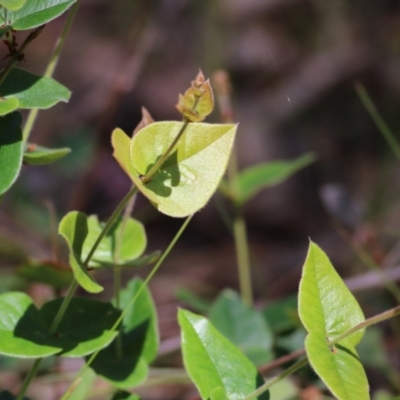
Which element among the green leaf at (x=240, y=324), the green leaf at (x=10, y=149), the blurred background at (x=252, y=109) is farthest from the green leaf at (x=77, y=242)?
the blurred background at (x=252, y=109)

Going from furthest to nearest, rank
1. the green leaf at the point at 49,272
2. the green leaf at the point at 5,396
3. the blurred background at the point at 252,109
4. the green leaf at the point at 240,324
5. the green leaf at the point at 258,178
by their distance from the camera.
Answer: the blurred background at the point at 252,109 < the green leaf at the point at 258,178 < the green leaf at the point at 240,324 < the green leaf at the point at 49,272 < the green leaf at the point at 5,396

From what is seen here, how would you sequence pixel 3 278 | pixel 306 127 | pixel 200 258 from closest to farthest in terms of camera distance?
pixel 3 278 → pixel 200 258 → pixel 306 127

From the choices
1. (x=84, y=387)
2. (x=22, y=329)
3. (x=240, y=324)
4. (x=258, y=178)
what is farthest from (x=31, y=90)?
(x=258, y=178)

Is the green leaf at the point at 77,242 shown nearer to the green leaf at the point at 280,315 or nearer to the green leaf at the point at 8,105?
the green leaf at the point at 8,105

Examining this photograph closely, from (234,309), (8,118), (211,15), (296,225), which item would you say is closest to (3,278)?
(234,309)

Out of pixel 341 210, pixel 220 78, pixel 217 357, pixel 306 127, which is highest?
pixel 220 78

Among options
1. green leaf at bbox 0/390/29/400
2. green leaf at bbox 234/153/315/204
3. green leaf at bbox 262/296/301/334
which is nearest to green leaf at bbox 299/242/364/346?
green leaf at bbox 0/390/29/400

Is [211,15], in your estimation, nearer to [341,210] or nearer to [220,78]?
[341,210]
